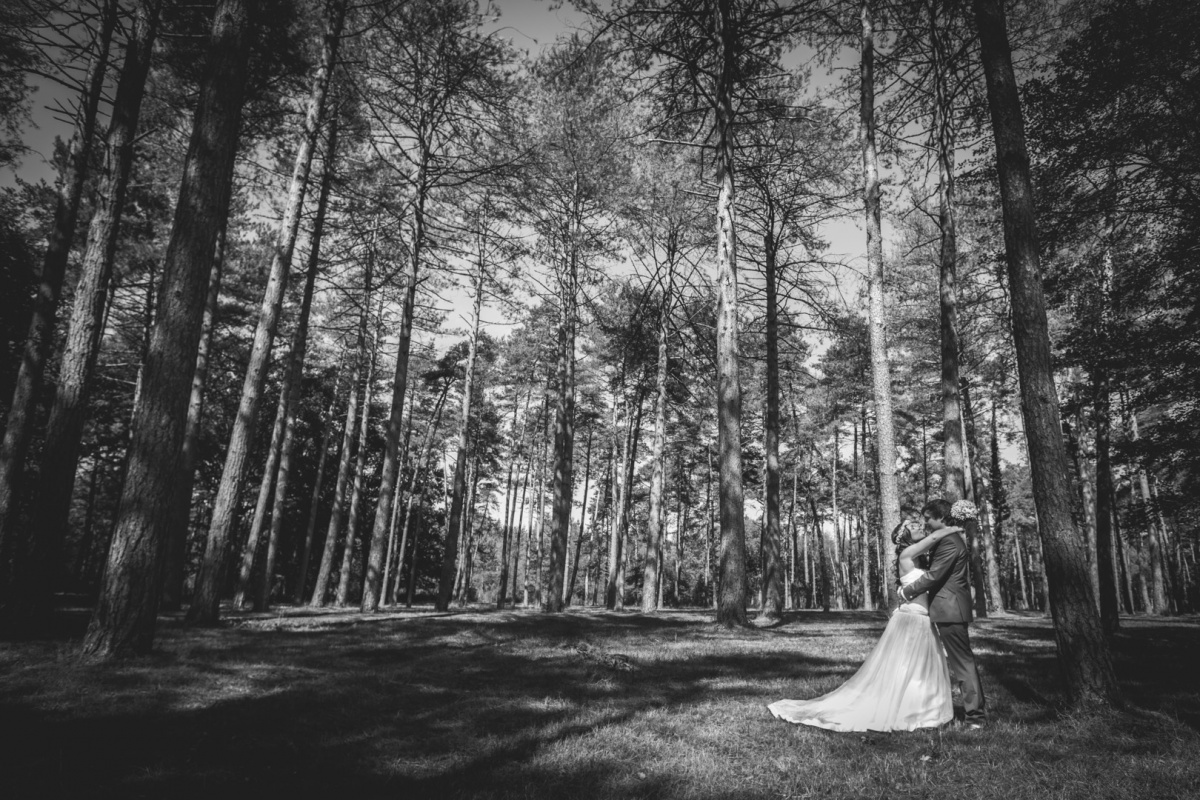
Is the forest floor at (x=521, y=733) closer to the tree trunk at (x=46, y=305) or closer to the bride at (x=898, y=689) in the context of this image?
the bride at (x=898, y=689)

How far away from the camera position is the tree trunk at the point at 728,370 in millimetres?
9891

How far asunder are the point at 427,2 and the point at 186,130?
6697 mm

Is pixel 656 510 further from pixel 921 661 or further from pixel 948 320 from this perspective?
pixel 921 661

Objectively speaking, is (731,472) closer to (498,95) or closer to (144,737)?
(144,737)

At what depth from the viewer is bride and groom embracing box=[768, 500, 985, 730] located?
4633mm

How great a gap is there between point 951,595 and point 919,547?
496 mm

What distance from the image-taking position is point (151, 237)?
54.6ft

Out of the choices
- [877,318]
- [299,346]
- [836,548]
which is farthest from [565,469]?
[836,548]

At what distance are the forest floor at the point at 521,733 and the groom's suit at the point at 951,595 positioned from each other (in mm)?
561

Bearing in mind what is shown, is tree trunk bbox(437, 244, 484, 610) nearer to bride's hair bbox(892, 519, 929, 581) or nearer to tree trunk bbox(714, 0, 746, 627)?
tree trunk bbox(714, 0, 746, 627)

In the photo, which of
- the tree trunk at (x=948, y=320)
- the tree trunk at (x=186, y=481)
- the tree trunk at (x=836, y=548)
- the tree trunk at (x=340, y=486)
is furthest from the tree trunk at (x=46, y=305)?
the tree trunk at (x=836, y=548)

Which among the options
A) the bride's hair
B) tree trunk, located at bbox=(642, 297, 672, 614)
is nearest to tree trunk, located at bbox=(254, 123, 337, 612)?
tree trunk, located at bbox=(642, 297, 672, 614)

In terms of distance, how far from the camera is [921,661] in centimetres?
484

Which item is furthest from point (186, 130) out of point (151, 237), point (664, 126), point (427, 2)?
point (664, 126)
